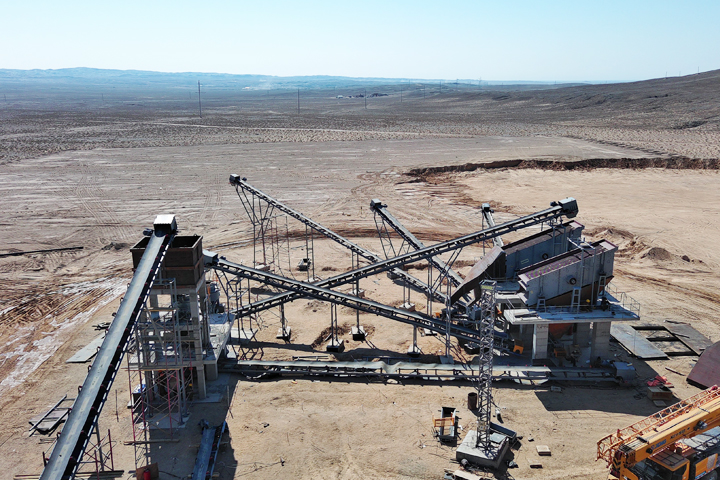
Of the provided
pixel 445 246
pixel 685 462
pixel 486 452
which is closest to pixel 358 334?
pixel 445 246

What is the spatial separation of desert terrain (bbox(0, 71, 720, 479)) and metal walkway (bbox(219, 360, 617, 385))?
556mm

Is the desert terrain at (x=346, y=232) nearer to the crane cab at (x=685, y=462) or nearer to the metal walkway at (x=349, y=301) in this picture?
the metal walkway at (x=349, y=301)

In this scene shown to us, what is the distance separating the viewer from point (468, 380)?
2759 cm

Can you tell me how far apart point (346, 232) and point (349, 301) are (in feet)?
71.1

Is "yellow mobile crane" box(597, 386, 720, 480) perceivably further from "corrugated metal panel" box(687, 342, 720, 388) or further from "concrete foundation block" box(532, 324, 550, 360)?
"concrete foundation block" box(532, 324, 550, 360)

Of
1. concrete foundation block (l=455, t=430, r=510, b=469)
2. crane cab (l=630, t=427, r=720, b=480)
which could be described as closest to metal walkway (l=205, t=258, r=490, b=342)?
concrete foundation block (l=455, t=430, r=510, b=469)

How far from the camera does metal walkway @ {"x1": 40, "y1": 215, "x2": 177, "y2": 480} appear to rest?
1538 cm

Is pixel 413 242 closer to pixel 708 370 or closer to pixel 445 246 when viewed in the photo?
pixel 445 246

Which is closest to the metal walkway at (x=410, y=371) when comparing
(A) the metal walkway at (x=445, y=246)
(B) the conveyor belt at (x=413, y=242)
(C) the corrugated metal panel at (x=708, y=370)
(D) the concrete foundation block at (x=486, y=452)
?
(C) the corrugated metal panel at (x=708, y=370)

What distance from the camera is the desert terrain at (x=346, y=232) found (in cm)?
2323

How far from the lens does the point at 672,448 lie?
1855 centimetres

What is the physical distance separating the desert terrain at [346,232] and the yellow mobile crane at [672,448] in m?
3.24

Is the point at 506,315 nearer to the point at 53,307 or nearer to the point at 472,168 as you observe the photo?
the point at 53,307

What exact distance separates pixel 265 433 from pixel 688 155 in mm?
80372
